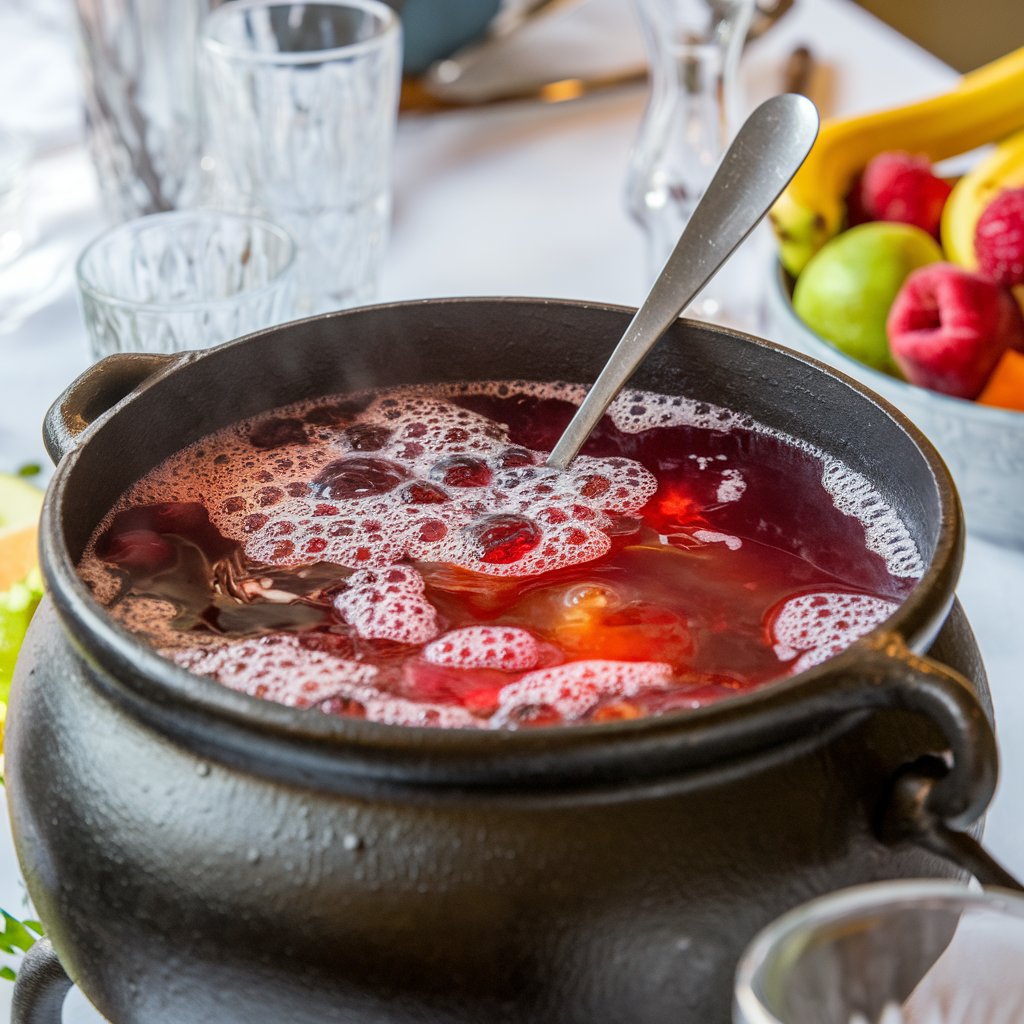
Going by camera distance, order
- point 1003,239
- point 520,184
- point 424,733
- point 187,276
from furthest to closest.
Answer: point 520,184 < point 187,276 < point 1003,239 < point 424,733

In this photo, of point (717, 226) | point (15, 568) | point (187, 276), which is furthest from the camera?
point (187, 276)

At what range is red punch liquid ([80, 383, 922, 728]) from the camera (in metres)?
0.59

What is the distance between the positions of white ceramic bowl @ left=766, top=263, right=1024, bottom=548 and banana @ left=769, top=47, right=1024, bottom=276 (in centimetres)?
19

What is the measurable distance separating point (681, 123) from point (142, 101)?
0.55 meters

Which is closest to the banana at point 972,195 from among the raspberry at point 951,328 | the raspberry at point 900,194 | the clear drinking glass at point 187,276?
the raspberry at point 900,194

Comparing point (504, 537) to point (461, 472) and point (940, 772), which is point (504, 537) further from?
point (940, 772)

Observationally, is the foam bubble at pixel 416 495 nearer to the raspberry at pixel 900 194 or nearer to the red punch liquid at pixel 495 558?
the red punch liquid at pixel 495 558

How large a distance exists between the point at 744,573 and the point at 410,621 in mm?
167

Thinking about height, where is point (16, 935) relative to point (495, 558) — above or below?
below

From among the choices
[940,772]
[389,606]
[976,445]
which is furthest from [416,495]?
[976,445]

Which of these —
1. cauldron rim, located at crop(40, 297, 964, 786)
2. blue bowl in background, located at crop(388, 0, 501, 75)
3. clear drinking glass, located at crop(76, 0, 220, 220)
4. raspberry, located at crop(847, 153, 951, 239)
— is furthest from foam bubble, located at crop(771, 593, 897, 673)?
blue bowl in background, located at crop(388, 0, 501, 75)

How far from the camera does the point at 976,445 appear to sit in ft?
3.28

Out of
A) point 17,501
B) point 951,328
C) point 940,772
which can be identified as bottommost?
point 17,501

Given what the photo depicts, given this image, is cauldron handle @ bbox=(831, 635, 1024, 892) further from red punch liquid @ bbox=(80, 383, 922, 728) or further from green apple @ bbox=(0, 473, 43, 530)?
green apple @ bbox=(0, 473, 43, 530)
